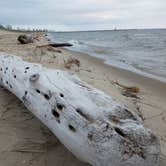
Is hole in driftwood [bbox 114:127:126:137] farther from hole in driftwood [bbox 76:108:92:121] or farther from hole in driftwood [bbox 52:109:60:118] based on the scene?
hole in driftwood [bbox 52:109:60:118]

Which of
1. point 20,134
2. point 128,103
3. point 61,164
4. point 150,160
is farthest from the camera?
point 128,103

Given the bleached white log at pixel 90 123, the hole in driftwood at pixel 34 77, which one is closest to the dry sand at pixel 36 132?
the bleached white log at pixel 90 123

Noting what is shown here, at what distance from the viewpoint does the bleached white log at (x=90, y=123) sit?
5.46 feet

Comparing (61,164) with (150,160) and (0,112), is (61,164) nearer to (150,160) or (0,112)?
(150,160)

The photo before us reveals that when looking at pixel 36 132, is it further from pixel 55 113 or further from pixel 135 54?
pixel 135 54

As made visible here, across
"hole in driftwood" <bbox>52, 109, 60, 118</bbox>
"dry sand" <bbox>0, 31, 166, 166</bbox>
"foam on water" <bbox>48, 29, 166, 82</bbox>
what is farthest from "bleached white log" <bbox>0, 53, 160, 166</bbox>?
"foam on water" <bbox>48, 29, 166, 82</bbox>

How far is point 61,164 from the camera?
208 cm

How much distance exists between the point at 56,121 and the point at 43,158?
14.7 inches

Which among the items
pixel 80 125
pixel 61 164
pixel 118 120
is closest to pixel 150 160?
pixel 118 120

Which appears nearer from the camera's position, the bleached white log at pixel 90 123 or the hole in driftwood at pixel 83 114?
the bleached white log at pixel 90 123

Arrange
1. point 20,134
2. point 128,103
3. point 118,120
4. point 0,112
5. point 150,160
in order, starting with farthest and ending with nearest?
1. point 128,103
2. point 0,112
3. point 20,134
4. point 118,120
5. point 150,160

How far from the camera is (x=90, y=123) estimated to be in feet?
6.01

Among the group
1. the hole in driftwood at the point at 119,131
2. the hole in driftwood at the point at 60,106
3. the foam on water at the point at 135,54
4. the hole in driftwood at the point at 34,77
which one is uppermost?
the hole in driftwood at the point at 34,77

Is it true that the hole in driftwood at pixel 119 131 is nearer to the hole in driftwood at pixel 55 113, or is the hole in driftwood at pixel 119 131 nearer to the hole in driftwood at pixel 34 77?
the hole in driftwood at pixel 55 113
